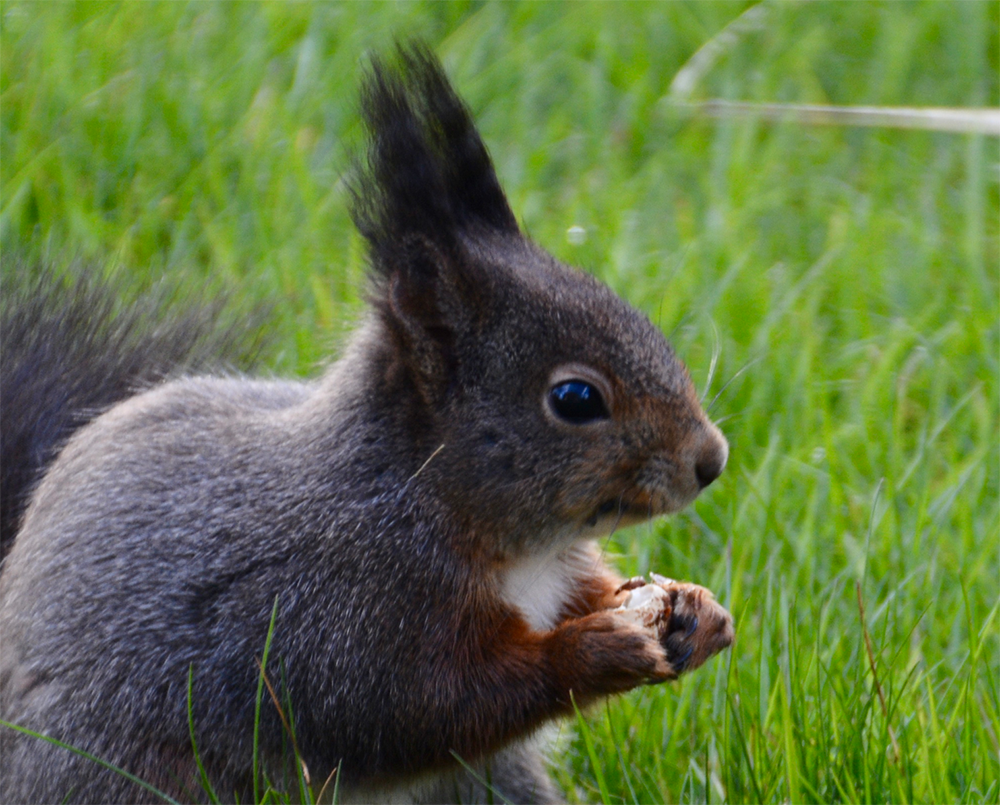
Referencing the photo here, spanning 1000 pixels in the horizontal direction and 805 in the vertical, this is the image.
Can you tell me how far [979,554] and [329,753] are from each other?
3.60 ft

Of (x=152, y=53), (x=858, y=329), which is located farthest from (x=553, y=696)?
(x=152, y=53)

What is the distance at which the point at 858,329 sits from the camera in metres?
2.95

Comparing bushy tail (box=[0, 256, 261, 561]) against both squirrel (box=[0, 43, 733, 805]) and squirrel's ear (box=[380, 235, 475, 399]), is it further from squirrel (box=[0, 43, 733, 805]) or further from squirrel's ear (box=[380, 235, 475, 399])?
squirrel's ear (box=[380, 235, 475, 399])

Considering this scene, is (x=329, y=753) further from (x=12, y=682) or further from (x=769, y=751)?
(x=769, y=751)

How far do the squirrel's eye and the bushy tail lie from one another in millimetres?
713

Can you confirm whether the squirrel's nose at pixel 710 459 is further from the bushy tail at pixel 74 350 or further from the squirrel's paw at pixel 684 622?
the bushy tail at pixel 74 350

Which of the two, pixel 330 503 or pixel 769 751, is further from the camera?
pixel 769 751

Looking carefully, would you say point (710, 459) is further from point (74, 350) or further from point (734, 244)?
point (734, 244)

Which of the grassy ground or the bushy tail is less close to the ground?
the bushy tail

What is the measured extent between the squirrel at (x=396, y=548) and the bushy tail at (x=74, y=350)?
250 millimetres

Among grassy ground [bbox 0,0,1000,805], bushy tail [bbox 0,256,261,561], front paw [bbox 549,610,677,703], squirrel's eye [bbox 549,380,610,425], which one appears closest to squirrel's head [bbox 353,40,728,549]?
squirrel's eye [bbox 549,380,610,425]

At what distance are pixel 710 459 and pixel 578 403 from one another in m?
0.17

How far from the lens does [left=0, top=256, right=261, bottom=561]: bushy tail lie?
2.03m

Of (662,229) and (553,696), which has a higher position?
(553,696)
